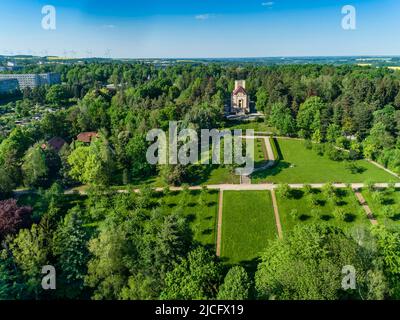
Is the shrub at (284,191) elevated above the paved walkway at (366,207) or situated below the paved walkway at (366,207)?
above

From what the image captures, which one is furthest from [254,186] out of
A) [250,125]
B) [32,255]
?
[250,125]

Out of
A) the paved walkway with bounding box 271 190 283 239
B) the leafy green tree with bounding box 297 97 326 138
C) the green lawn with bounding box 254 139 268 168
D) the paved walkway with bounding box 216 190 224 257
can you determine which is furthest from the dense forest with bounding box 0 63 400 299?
the green lawn with bounding box 254 139 268 168

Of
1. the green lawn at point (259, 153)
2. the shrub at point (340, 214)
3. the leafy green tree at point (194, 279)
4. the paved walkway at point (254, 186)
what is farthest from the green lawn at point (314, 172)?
the leafy green tree at point (194, 279)

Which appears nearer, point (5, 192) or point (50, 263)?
point (50, 263)

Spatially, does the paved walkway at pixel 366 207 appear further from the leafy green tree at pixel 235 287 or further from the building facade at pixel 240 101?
the building facade at pixel 240 101
